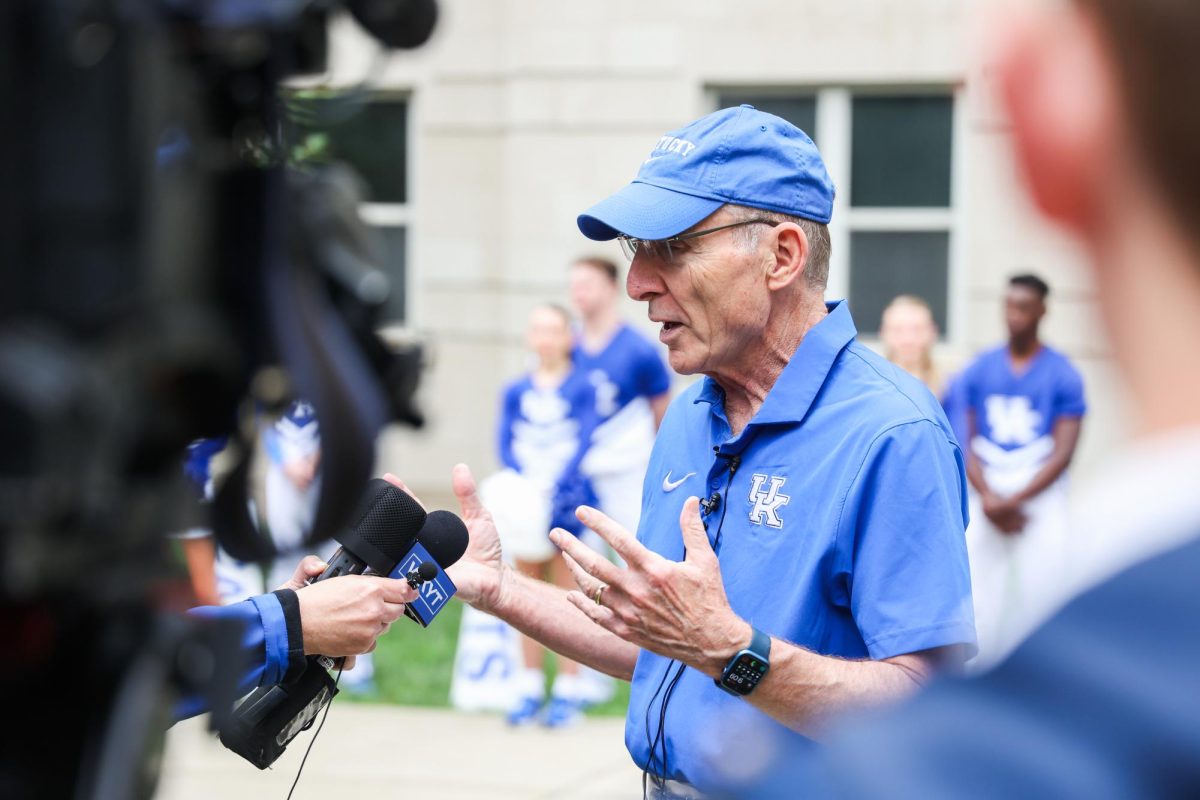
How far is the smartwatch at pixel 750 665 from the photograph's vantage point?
2504 millimetres

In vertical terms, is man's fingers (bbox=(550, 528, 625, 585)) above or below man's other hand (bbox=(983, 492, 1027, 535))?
above

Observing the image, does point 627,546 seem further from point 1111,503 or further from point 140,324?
point 1111,503

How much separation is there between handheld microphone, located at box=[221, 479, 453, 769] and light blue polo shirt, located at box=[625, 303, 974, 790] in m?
0.46

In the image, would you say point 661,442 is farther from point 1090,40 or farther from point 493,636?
point 493,636

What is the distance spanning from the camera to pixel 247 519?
1.48m

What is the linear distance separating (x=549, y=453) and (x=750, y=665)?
5.69m

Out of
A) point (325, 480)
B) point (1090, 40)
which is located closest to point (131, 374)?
point (325, 480)

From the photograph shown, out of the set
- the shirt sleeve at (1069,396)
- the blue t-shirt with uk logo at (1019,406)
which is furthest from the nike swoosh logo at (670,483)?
the shirt sleeve at (1069,396)

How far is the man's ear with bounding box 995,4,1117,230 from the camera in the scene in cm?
83

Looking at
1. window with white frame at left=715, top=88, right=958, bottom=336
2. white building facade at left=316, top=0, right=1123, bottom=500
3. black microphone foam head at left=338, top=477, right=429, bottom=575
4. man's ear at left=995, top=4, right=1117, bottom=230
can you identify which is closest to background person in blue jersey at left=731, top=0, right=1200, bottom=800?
man's ear at left=995, top=4, right=1117, bottom=230

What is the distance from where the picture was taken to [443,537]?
9.56 ft

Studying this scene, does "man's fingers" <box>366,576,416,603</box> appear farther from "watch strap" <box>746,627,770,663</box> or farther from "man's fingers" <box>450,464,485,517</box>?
"watch strap" <box>746,627,770,663</box>

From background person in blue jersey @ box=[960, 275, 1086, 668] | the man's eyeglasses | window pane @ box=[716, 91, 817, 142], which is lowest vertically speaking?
background person in blue jersey @ box=[960, 275, 1086, 668]

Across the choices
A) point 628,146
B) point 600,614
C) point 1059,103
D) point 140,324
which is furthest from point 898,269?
point 1059,103
